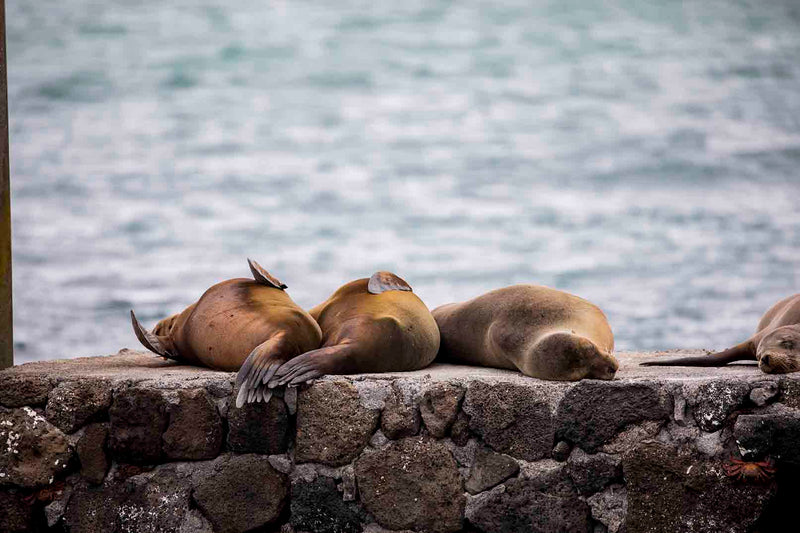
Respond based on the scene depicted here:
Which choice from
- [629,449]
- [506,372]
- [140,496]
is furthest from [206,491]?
[629,449]

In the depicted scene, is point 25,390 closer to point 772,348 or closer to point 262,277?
point 262,277

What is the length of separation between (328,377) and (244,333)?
52cm

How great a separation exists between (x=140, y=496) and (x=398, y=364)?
115 centimetres

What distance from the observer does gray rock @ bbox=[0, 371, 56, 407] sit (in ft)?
12.8

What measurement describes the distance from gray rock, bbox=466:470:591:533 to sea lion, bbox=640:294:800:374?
88 cm

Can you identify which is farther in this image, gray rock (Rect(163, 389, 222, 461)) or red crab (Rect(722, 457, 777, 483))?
gray rock (Rect(163, 389, 222, 461))

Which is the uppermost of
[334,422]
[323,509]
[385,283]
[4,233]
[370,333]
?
[4,233]

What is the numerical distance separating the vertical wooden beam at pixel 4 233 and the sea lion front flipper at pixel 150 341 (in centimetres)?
52

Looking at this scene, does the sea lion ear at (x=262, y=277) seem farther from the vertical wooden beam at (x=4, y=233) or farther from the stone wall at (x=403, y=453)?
the vertical wooden beam at (x=4, y=233)

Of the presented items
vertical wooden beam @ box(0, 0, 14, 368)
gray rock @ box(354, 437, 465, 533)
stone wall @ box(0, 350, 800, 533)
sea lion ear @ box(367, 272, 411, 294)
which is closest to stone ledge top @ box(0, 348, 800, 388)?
stone wall @ box(0, 350, 800, 533)

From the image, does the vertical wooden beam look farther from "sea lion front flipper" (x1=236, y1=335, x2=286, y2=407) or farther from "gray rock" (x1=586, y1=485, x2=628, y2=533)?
"gray rock" (x1=586, y1=485, x2=628, y2=533)

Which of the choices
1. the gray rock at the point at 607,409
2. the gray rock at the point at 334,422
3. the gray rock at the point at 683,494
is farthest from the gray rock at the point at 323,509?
the gray rock at the point at 683,494

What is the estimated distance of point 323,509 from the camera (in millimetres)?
3717

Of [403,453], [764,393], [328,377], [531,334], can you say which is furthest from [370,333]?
[764,393]
